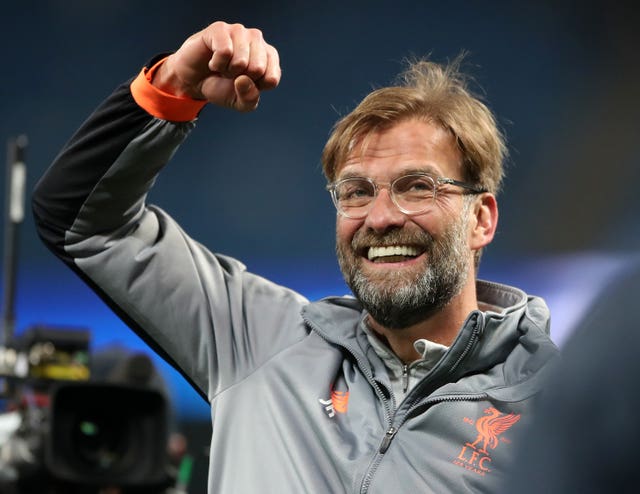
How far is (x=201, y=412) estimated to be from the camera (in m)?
3.77

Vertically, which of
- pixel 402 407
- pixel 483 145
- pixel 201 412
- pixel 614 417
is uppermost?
pixel 483 145

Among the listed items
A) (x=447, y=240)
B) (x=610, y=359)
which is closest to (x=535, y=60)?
(x=447, y=240)

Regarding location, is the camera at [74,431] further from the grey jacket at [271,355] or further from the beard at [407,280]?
the beard at [407,280]

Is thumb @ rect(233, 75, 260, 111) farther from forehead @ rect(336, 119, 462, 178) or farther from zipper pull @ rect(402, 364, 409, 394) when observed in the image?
zipper pull @ rect(402, 364, 409, 394)

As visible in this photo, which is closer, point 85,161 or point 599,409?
point 599,409

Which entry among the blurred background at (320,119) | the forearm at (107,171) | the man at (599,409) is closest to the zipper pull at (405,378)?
the forearm at (107,171)

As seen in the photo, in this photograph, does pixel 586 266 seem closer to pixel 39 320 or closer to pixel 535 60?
pixel 535 60

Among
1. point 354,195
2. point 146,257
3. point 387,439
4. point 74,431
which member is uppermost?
point 354,195

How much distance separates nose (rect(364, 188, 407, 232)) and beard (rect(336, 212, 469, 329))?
1 centimetres

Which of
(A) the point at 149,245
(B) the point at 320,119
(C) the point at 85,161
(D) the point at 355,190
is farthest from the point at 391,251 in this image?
(B) the point at 320,119

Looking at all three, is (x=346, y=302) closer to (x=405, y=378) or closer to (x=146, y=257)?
(x=405, y=378)

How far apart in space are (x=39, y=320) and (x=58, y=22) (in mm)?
1487

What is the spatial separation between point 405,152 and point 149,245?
44 cm

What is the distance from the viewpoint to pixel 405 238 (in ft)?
4.93
